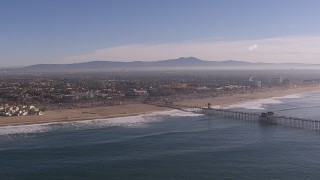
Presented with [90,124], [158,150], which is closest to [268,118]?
[158,150]

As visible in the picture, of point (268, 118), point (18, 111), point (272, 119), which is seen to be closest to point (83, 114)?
point (18, 111)

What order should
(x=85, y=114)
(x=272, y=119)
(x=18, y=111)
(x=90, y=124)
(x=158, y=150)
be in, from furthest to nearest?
(x=85, y=114) < (x=18, y=111) < (x=272, y=119) < (x=90, y=124) < (x=158, y=150)

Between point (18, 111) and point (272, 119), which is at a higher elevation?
point (18, 111)

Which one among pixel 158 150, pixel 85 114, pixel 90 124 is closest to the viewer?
pixel 158 150

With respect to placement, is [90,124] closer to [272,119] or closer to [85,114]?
[85,114]

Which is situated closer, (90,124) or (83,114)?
(90,124)

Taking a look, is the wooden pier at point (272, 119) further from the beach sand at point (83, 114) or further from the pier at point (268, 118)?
the beach sand at point (83, 114)

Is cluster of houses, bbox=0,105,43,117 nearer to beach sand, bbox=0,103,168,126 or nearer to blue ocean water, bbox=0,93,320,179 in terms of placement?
beach sand, bbox=0,103,168,126

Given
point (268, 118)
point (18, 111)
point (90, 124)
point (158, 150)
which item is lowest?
point (158, 150)

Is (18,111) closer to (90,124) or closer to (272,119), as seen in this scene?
(90,124)
